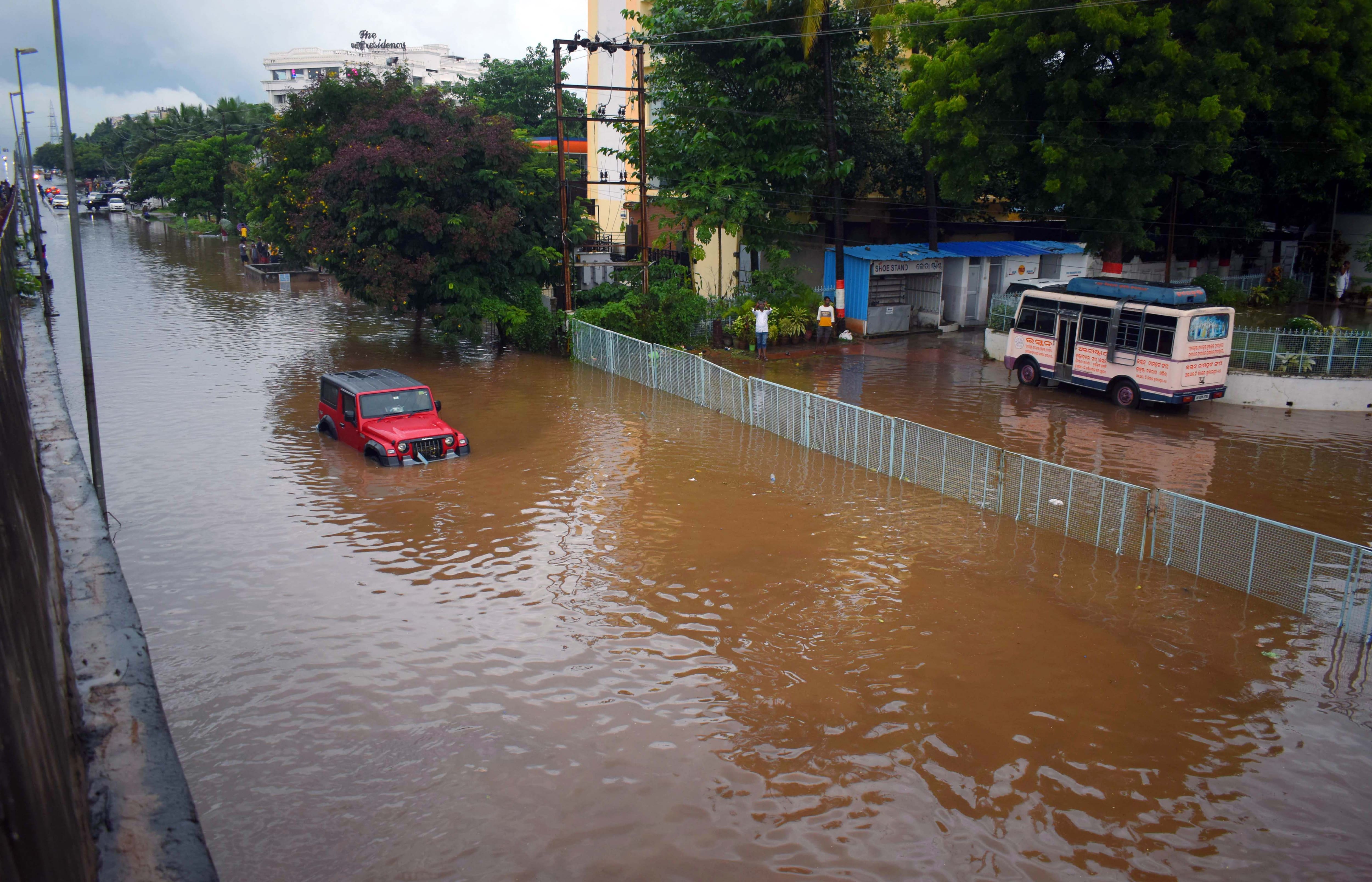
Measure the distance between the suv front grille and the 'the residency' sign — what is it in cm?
1734

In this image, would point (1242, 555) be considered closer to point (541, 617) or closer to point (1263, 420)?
point (541, 617)

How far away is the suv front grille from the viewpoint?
1714 centimetres

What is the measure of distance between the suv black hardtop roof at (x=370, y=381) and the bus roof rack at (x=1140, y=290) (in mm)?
15423

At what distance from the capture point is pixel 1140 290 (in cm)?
2084

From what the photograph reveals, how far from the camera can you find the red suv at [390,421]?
1716cm

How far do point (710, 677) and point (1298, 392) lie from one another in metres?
18.4

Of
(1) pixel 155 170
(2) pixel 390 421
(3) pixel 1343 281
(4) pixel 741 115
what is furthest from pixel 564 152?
(1) pixel 155 170

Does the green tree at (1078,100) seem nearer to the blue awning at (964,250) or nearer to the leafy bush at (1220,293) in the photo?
the blue awning at (964,250)

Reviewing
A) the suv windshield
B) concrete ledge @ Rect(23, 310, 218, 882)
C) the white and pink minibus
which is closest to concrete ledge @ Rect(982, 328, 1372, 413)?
the white and pink minibus

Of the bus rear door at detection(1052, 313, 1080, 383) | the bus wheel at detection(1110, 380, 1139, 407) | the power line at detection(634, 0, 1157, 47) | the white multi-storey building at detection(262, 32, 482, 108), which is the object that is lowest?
the bus wheel at detection(1110, 380, 1139, 407)

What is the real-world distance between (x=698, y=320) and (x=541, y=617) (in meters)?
18.2

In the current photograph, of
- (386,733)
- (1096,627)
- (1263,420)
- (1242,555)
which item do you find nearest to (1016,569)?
(1096,627)

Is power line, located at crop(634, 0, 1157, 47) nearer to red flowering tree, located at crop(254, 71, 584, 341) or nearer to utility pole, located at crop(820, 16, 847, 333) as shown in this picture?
utility pole, located at crop(820, 16, 847, 333)

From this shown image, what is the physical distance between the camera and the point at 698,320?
28469 millimetres
